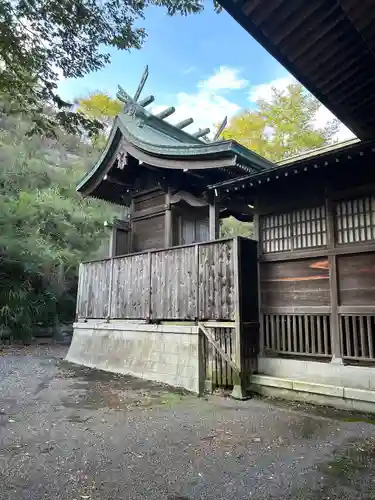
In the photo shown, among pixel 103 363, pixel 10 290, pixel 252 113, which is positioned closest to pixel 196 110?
pixel 252 113

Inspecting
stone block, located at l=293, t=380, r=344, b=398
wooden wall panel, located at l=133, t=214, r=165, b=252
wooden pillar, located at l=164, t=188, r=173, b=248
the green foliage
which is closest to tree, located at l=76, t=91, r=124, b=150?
the green foliage

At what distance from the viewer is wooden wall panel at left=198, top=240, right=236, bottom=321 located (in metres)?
6.92

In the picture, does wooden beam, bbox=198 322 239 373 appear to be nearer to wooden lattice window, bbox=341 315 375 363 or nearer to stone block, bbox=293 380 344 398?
stone block, bbox=293 380 344 398

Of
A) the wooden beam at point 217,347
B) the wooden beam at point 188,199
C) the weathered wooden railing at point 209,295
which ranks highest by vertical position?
the wooden beam at point 188,199

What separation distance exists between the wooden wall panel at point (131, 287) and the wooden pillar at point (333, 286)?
403cm

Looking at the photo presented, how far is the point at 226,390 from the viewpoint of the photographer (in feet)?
22.1

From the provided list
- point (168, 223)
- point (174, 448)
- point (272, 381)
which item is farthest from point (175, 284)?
point (174, 448)

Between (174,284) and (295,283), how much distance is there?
2.55 meters

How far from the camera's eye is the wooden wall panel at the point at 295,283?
652cm

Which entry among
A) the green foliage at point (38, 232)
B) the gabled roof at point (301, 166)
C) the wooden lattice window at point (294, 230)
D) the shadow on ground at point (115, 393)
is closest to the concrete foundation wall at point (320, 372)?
the shadow on ground at point (115, 393)

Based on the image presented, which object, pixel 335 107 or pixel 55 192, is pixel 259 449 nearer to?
pixel 335 107

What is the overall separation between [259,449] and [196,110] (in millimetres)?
18977

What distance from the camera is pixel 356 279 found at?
20.0 ft

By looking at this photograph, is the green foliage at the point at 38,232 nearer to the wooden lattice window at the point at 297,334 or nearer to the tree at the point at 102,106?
the tree at the point at 102,106
